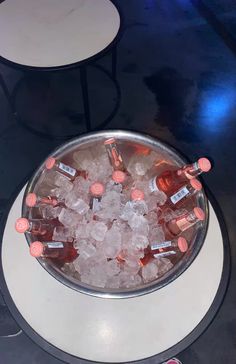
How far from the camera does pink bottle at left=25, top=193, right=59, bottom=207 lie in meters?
1.14

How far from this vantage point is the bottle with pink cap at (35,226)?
106cm

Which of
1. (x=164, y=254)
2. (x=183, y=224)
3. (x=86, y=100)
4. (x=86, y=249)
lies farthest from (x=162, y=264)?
(x=86, y=100)

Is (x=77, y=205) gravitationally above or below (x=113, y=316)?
above

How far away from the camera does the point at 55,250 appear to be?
115 cm

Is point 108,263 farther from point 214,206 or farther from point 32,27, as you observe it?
point 32,27

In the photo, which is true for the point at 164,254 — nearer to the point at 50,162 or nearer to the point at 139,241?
the point at 139,241

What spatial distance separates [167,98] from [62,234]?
1.67m

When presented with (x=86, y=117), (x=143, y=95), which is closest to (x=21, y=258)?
(x=86, y=117)

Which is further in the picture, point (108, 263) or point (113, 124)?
point (113, 124)

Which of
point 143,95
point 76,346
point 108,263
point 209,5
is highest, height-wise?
point 209,5

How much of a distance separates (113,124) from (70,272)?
144 centimetres

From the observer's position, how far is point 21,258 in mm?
1234

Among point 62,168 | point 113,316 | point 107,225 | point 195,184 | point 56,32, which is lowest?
point 113,316

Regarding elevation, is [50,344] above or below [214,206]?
below
